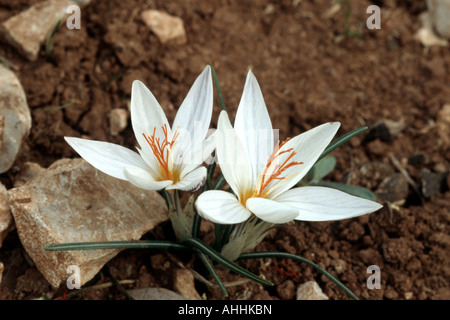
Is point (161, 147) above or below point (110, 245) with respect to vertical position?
above

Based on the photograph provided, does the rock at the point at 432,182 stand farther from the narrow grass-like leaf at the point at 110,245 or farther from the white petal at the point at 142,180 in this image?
the white petal at the point at 142,180

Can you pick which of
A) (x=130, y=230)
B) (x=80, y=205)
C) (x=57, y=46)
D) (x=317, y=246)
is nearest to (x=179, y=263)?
(x=130, y=230)

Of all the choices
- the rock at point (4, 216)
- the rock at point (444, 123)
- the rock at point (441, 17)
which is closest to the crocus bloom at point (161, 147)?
the rock at point (4, 216)

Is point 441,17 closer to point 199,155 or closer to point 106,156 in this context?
Answer: point 199,155

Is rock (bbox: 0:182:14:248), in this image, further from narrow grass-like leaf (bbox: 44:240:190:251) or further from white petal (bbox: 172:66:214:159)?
white petal (bbox: 172:66:214:159)

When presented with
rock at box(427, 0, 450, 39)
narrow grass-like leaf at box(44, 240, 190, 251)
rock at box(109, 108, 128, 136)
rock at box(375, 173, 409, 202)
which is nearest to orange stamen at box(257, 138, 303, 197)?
narrow grass-like leaf at box(44, 240, 190, 251)

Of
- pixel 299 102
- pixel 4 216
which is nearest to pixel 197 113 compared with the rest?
pixel 4 216
